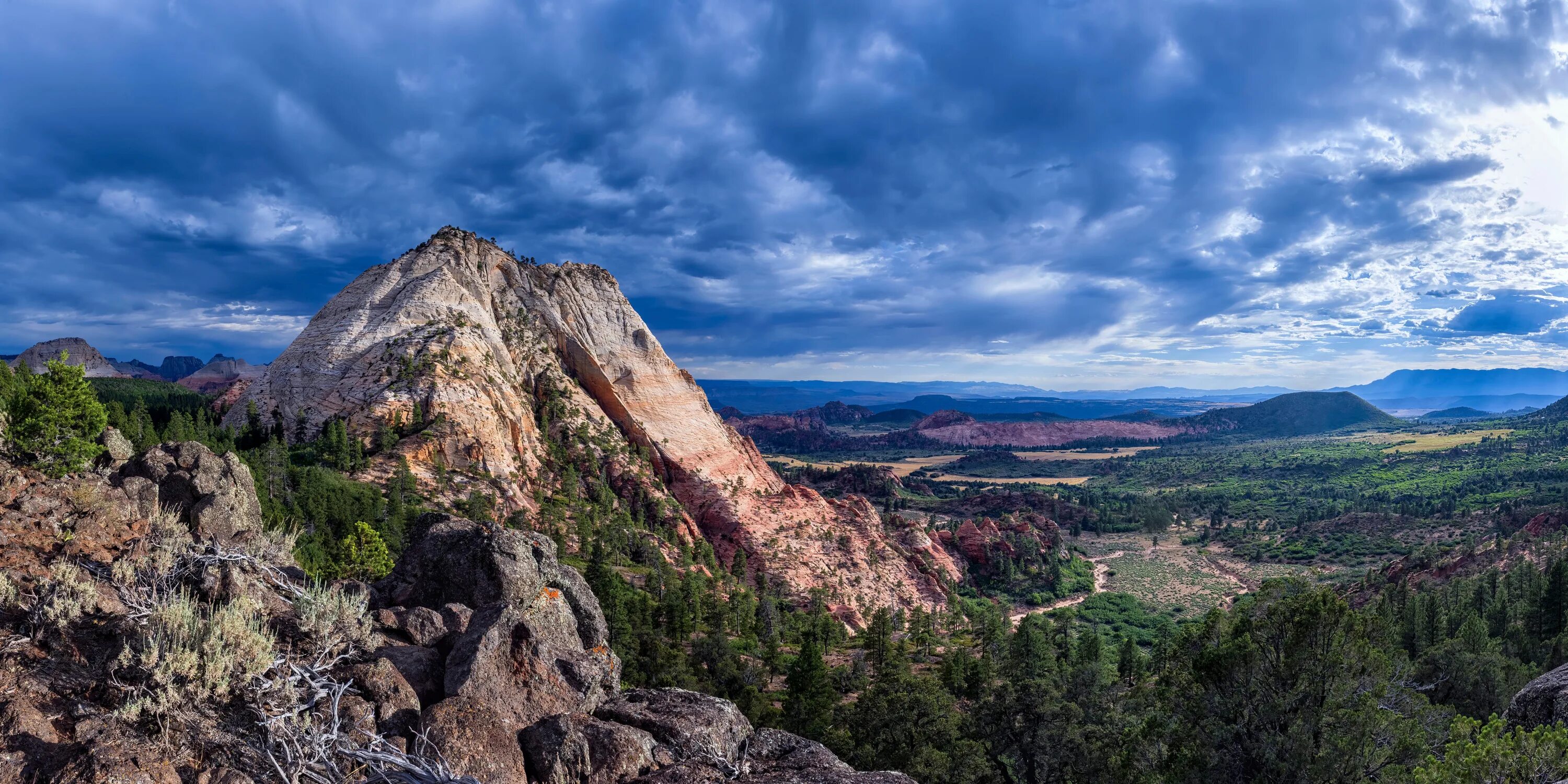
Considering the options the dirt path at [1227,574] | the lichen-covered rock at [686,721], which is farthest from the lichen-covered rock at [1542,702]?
the dirt path at [1227,574]

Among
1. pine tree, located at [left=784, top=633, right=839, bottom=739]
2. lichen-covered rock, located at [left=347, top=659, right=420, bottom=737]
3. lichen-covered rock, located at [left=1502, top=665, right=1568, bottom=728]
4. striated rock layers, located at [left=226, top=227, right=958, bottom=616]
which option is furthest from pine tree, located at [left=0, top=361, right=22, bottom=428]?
A: lichen-covered rock, located at [left=1502, top=665, right=1568, bottom=728]

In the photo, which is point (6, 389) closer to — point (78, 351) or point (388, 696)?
point (388, 696)

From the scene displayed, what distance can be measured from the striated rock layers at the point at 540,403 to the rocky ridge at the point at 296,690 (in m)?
34.6

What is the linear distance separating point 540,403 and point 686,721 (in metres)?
54.5

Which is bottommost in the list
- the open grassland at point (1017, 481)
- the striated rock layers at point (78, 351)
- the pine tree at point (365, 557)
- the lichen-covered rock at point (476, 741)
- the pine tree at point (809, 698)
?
the open grassland at point (1017, 481)

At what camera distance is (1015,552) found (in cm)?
8381

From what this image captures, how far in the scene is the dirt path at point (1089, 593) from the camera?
7131 cm

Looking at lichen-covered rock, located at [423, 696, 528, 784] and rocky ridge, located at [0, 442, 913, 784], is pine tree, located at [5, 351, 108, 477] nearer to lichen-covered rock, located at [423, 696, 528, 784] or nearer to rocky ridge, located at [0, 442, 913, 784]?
rocky ridge, located at [0, 442, 913, 784]

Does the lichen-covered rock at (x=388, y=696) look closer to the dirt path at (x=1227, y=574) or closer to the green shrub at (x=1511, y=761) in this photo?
the green shrub at (x=1511, y=761)

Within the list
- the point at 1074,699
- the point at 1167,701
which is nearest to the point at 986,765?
the point at 1167,701

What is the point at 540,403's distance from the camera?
6078cm

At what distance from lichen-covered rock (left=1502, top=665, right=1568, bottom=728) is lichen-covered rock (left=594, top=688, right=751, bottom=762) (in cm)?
1547

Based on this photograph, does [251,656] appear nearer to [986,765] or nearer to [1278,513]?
[986,765]

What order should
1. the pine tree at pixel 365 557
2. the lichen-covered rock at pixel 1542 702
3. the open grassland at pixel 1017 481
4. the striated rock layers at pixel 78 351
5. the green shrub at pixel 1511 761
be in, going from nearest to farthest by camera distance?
the green shrub at pixel 1511 761 → the lichen-covered rock at pixel 1542 702 → the pine tree at pixel 365 557 → the striated rock layers at pixel 78 351 → the open grassland at pixel 1017 481
